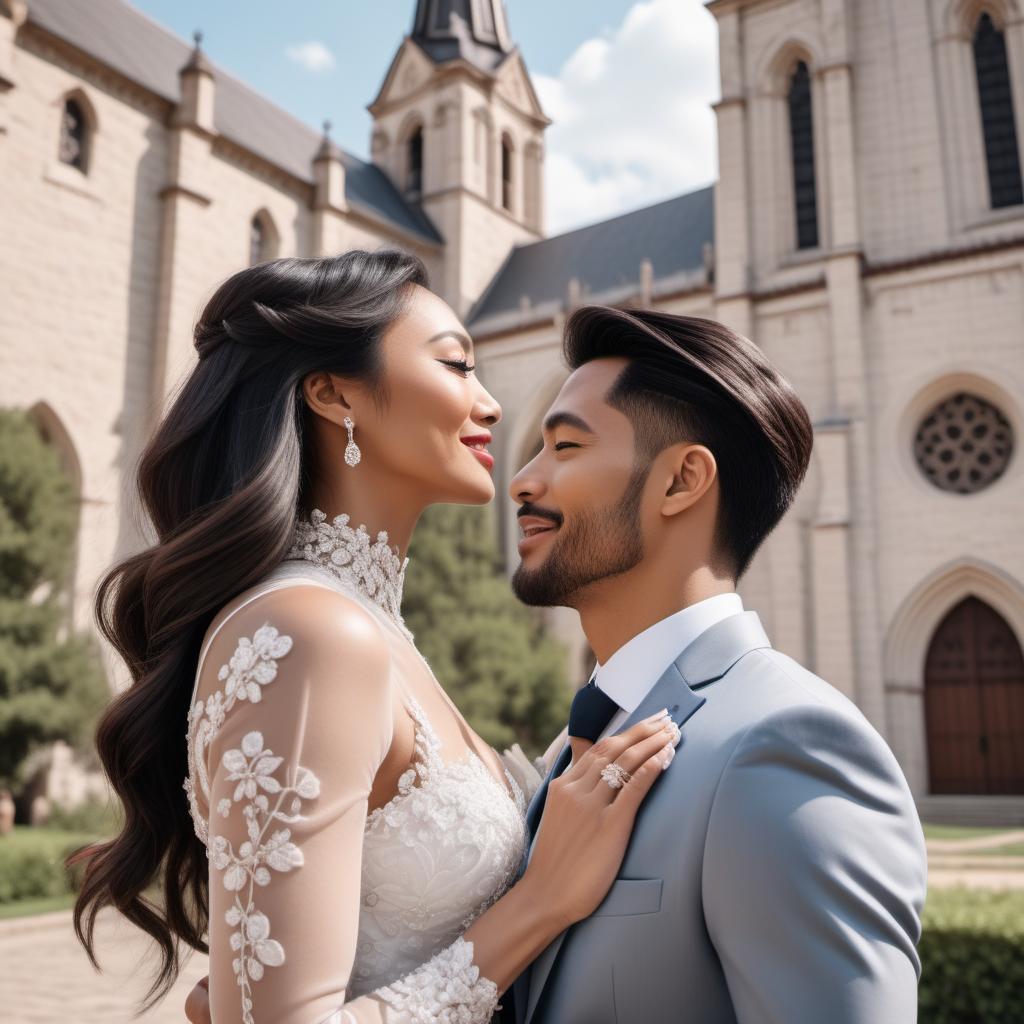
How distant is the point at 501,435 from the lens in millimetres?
24797

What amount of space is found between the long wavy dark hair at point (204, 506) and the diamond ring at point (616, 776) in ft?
2.48

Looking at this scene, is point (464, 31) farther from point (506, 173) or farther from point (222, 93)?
point (222, 93)

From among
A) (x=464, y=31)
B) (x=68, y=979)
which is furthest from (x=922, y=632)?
(x=464, y=31)

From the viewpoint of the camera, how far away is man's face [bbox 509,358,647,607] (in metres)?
1.79

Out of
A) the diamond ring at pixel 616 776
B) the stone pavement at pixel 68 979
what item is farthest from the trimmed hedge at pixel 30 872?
the diamond ring at pixel 616 776

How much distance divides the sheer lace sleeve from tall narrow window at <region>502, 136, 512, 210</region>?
31.4 meters

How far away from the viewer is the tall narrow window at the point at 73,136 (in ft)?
62.7

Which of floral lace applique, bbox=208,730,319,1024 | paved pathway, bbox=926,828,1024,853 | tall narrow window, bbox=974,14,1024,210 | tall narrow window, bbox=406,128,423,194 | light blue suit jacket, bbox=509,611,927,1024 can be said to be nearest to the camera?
light blue suit jacket, bbox=509,611,927,1024

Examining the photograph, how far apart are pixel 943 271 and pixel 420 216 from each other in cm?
1526

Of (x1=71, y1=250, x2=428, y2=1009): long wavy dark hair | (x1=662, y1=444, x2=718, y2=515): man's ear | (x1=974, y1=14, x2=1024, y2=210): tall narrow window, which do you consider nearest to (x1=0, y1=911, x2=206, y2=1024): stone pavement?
(x1=71, y1=250, x2=428, y2=1009): long wavy dark hair

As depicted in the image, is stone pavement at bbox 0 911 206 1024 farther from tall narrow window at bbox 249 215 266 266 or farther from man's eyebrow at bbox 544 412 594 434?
tall narrow window at bbox 249 215 266 266

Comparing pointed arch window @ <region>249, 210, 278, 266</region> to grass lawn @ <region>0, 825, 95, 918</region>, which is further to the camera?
pointed arch window @ <region>249, 210, 278, 266</region>

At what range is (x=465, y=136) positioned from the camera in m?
28.8

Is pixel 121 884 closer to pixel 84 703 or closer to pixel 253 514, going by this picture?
pixel 253 514
